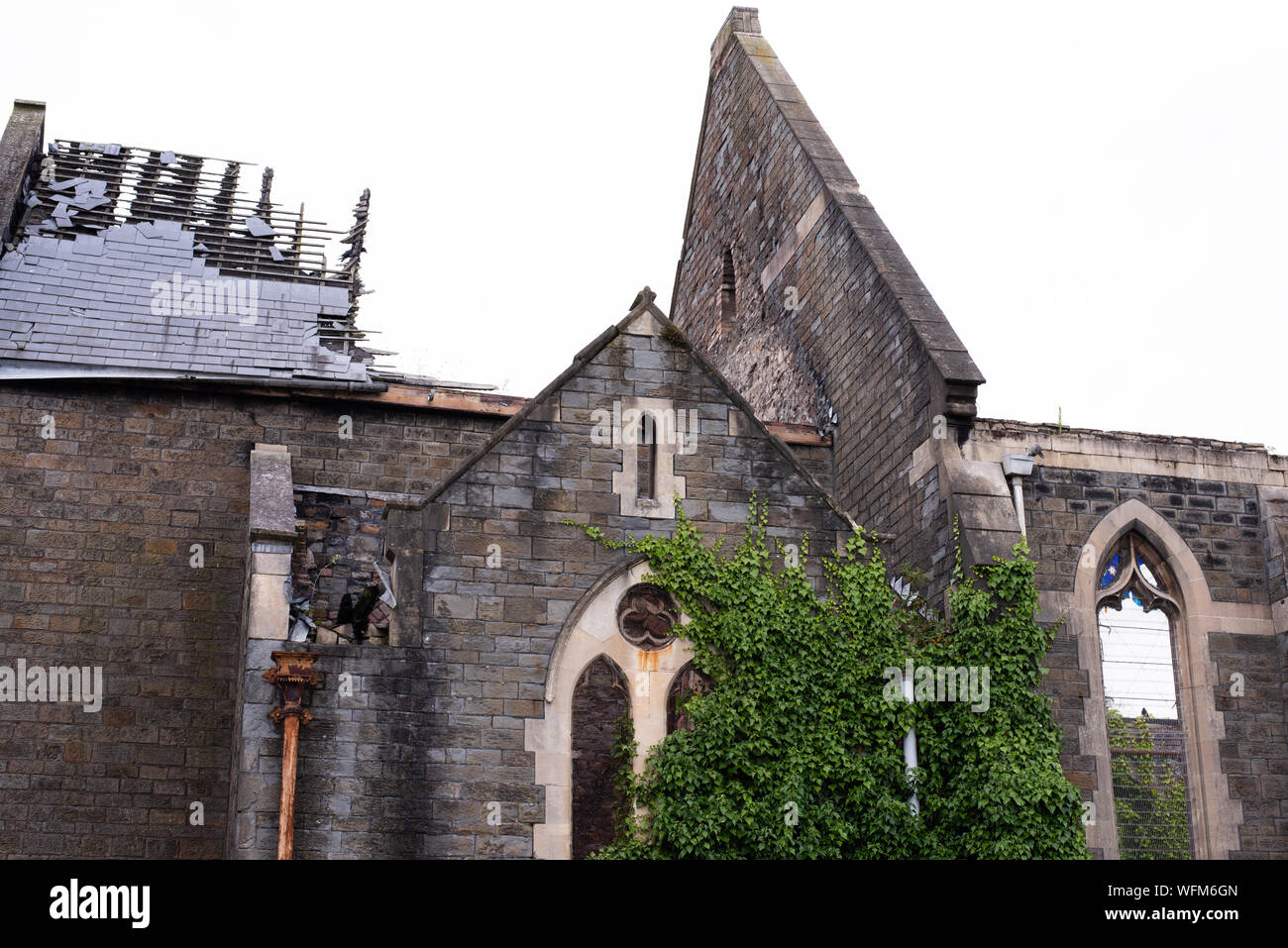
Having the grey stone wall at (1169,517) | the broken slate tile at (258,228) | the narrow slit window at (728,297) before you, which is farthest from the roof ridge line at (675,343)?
the narrow slit window at (728,297)

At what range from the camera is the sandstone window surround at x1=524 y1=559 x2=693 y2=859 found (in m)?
13.0

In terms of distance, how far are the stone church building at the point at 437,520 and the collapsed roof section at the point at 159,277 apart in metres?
0.04

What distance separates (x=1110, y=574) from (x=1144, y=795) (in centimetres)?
226

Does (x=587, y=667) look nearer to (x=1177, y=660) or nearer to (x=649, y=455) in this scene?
(x=649, y=455)

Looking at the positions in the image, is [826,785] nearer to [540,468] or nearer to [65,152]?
[540,468]

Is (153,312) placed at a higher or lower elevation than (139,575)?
higher

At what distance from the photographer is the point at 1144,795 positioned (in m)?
16.3

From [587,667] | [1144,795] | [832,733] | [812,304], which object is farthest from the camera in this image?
[812,304]

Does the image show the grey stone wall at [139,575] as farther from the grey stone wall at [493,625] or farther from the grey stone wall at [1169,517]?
the grey stone wall at [1169,517]

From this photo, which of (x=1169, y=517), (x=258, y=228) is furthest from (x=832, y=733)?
(x=258, y=228)

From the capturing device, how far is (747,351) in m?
22.1

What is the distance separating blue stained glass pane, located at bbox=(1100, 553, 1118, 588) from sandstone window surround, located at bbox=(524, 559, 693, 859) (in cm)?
518

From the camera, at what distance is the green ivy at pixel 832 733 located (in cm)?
1320

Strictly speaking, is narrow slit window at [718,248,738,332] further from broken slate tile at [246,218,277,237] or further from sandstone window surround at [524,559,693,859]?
sandstone window surround at [524,559,693,859]
